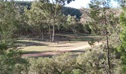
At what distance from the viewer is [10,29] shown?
491 inches

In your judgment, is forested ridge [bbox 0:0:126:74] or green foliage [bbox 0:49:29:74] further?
forested ridge [bbox 0:0:126:74]

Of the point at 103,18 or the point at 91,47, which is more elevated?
the point at 103,18

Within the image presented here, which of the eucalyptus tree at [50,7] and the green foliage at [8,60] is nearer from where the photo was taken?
the green foliage at [8,60]

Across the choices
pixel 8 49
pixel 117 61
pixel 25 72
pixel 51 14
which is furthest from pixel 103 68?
pixel 51 14

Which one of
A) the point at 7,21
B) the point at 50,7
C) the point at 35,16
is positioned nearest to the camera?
the point at 7,21

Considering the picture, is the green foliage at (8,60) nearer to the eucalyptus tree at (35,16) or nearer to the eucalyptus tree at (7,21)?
the eucalyptus tree at (7,21)

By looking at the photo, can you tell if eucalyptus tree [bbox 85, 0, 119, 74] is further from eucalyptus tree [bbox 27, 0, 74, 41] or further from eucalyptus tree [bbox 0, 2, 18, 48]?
eucalyptus tree [bbox 27, 0, 74, 41]

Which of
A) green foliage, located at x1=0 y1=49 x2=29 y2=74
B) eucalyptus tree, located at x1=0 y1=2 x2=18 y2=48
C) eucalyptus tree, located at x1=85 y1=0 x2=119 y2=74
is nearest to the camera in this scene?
green foliage, located at x1=0 y1=49 x2=29 y2=74

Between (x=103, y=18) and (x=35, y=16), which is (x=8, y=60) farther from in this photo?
(x=35, y=16)

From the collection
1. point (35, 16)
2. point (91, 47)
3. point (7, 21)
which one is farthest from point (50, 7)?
point (7, 21)

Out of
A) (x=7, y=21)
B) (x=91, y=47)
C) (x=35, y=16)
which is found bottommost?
(x=91, y=47)

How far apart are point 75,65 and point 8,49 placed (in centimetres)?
691

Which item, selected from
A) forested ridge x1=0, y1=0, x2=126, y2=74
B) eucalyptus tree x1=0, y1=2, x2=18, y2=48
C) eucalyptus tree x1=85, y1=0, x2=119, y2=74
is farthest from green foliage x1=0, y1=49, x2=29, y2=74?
eucalyptus tree x1=85, y1=0, x2=119, y2=74

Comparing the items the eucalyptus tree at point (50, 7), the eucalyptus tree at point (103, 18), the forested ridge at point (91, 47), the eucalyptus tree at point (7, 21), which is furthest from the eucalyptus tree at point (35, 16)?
the eucalyptus tree at point (7, 21)
